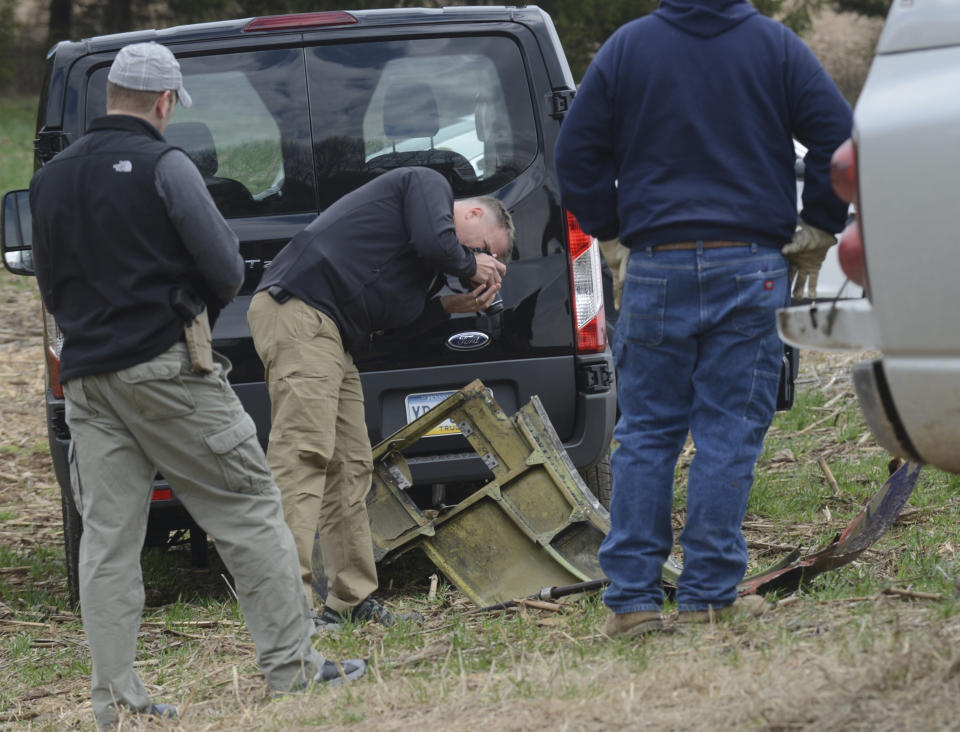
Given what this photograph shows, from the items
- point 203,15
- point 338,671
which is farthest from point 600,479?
point 203,15

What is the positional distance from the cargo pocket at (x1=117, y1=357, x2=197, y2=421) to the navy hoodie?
136 centimetres

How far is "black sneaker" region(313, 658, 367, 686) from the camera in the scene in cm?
389

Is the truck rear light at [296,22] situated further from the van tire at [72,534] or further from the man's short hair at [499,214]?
the van tire at [72,534]

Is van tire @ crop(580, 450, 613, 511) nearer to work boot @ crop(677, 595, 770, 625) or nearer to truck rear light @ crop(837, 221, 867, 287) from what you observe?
work boot @ crop(677, 595, 770, 625)

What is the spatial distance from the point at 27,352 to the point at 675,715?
954 centimetres

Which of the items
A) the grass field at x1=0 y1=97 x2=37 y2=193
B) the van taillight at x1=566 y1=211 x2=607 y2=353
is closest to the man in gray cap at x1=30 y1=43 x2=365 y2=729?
the van taillight at x1=566 y1=211 x2=607 y2=353

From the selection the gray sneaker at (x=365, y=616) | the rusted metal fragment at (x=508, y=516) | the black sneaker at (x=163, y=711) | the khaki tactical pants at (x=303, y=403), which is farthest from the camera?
the rusted metal fragment at (x=508, y=516)

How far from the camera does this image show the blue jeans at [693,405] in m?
3.64

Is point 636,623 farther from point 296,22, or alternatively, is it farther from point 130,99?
point 296,22

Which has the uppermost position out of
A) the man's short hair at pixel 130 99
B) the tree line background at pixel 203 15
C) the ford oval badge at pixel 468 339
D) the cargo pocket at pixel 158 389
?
the man's short hair at pixel 130 99

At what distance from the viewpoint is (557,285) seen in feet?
16.6

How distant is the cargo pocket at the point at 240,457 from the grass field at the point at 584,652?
0.63 metres

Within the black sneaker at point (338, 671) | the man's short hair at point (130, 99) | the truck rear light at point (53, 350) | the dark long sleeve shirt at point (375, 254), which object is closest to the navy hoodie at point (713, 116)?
the dark long sleeve shirt at point (375, 254)

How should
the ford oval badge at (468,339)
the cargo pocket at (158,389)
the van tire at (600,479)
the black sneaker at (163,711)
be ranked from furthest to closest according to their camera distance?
1. the van tire at (600,479)
2. the ford oval badge at (468,339)
3. the black sneaker at (163,711)
4. the cargo pocket at (158,389)
